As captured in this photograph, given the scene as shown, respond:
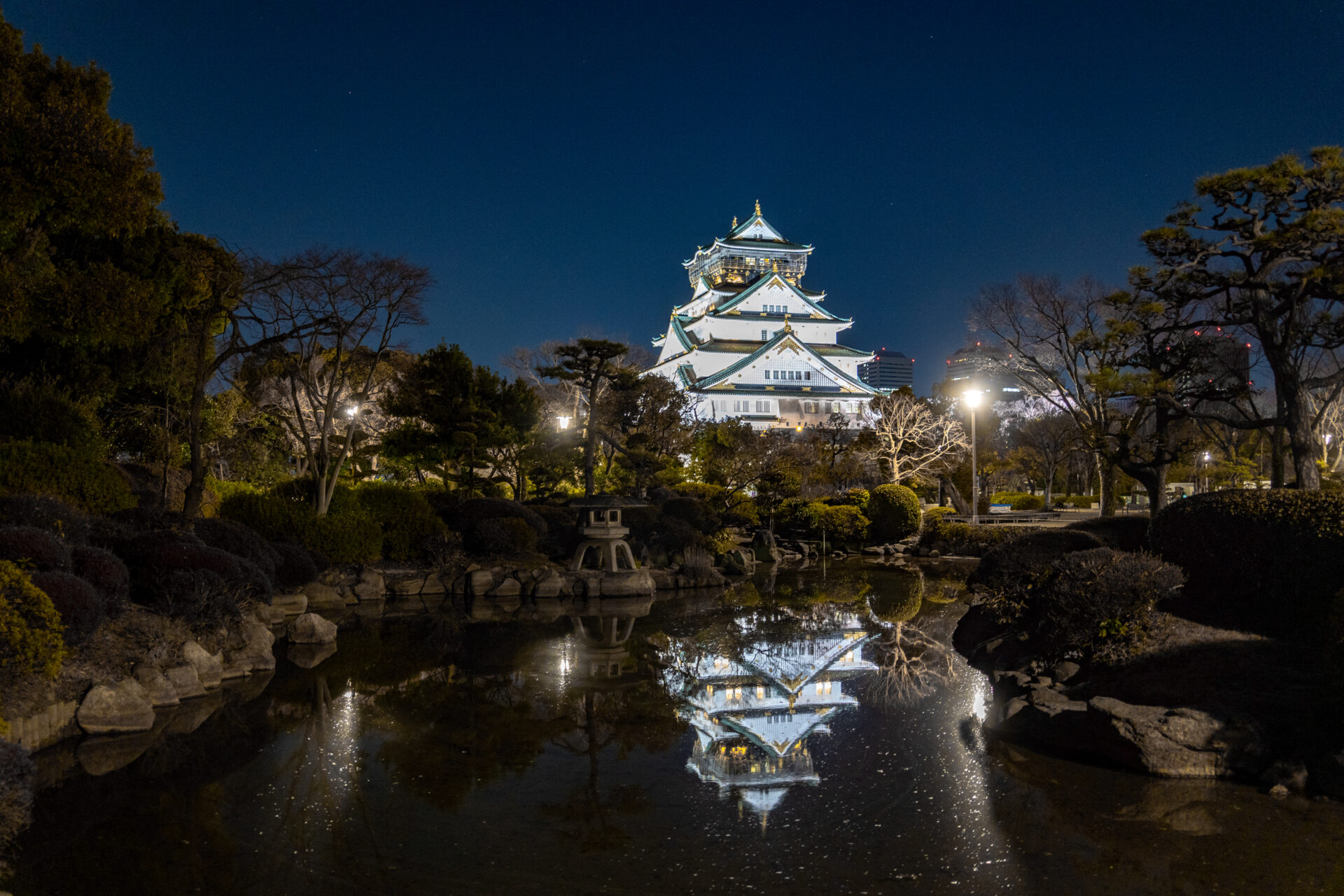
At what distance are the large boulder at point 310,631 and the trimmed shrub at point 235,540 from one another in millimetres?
1011

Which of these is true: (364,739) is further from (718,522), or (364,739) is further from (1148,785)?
(718,522)

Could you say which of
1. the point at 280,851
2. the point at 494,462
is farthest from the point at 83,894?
the point at 494,462

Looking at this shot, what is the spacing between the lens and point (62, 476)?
41.0 ft

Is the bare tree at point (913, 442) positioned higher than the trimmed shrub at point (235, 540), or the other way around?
the bare tree at point (913, 442)

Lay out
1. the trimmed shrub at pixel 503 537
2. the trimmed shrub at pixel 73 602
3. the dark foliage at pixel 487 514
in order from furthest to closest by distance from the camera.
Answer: the dark foliage at pixel 487 514, the trimmed shrub at pixel 503 537, the trimmed shrub at pixel 73 602

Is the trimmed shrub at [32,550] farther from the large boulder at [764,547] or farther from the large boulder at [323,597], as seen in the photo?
the large boulder at [764,547]

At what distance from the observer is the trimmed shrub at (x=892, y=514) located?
85.9 ft

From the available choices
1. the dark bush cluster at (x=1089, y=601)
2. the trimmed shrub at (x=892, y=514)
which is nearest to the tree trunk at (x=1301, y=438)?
the dark bush cluster at (x=1089, y=601)

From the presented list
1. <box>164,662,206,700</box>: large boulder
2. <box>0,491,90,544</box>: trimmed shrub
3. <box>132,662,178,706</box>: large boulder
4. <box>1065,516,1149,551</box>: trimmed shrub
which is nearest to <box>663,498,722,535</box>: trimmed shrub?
<box>1065,516,1149,551</box>: trimmed shrub

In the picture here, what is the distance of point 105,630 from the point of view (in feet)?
26.9

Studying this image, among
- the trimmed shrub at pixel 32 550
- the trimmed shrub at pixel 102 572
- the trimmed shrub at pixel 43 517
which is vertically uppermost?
the trimmed shrub at pixel 43 517

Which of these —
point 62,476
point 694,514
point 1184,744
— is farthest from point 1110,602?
point 62,476

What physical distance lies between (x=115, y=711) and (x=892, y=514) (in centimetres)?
2275

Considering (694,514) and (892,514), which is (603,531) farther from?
(892,514)
